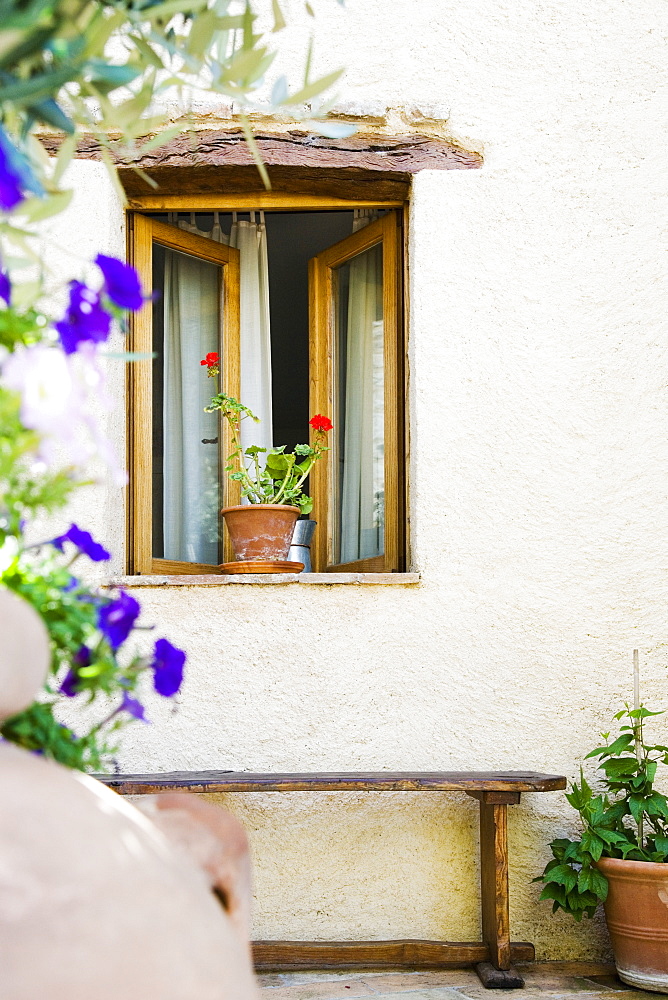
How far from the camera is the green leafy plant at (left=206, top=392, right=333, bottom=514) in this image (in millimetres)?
3994

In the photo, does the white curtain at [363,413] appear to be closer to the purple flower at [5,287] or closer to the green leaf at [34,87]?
the purple flower at [5,287]

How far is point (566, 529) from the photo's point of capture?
3.72 metres

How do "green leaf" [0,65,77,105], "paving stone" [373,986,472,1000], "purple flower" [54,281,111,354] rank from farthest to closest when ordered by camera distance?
"paving stone" [373,986,472,1000] < "purple flower" [54,281,111,354] < "green leaf" [0,65,77,105]

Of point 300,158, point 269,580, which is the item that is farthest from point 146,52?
point 300,158

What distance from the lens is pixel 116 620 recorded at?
121 centimetres

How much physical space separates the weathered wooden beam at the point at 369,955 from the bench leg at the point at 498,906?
9 cm

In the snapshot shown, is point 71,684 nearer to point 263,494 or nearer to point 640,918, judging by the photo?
point 640,918

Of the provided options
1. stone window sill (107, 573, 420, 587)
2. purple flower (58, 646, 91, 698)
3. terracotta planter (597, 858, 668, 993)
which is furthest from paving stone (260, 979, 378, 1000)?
purple flower (58, 646, 91, 698)

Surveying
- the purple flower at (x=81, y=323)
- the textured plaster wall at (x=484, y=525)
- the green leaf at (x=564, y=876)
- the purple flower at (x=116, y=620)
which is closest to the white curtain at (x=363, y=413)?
the textured plaster wall at (x=484, y=525)

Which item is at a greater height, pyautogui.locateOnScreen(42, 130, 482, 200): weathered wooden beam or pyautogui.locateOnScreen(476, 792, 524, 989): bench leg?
pyautogui.locateOnScreen(42, 130, 482, 200): weathered wooden beam

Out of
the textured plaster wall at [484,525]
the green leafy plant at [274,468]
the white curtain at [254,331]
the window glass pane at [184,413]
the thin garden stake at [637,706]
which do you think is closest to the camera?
the thin garden stake at [637,706]

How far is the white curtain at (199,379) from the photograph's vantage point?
13.9ft

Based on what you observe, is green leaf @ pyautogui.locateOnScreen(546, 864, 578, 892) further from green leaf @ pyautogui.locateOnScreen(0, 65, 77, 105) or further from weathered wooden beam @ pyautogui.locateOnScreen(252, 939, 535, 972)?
green leaf @ pyautogui.locateOnScreen(0, 65, 77, 105)

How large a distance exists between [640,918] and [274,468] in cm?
206
